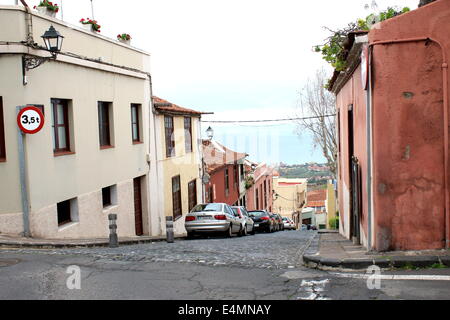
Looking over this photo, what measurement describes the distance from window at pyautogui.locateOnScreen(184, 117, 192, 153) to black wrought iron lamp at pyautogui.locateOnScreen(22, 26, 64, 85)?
14449 mm

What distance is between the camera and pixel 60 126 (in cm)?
1430

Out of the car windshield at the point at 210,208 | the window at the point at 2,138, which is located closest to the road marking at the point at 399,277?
the window at the point at 2,138

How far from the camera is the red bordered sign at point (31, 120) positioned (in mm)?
11734

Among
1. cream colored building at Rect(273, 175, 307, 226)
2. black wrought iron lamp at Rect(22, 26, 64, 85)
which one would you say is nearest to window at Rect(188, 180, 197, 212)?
black wrought iron lamp at Rect(22, 26, 64, 85)

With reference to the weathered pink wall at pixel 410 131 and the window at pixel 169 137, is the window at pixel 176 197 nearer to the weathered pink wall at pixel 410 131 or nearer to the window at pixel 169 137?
the window at pixel 169 137

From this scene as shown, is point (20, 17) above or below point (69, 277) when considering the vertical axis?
above

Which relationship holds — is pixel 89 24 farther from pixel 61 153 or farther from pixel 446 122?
pixel 446 122

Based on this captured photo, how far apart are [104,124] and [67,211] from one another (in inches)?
145

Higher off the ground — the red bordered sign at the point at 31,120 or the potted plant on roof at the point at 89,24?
the potted plant on roof at the point at 89,24

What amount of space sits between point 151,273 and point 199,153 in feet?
69.2

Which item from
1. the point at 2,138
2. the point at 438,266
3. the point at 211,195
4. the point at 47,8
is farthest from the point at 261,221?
the point at 438,266

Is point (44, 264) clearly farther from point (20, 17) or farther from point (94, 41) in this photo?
point (94, 41)
